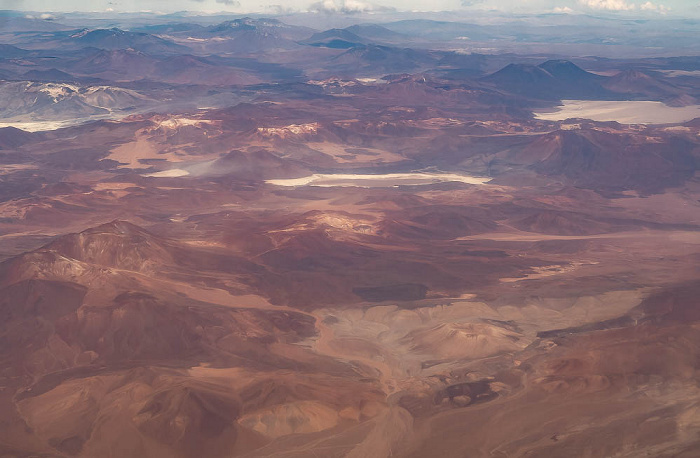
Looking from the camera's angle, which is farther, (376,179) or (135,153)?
(135,153)

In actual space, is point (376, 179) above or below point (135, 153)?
above

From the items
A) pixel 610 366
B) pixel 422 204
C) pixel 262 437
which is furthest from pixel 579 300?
pixel 422 204

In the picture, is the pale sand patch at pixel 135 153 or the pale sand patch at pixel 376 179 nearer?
the pale sand patch at pixel 376 179

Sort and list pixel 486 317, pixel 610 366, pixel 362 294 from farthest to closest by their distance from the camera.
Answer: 1. pixel 362 294
2. pixel 486 317
3. pixel 610 366

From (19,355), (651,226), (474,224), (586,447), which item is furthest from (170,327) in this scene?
(651,226)

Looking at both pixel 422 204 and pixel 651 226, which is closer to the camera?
pixel 651 226

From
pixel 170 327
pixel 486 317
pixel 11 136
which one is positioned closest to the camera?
pixel 170 327

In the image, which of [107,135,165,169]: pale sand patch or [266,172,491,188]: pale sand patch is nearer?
[266,172,491,188]: pale sand patch

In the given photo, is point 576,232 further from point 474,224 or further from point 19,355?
point 19,355
